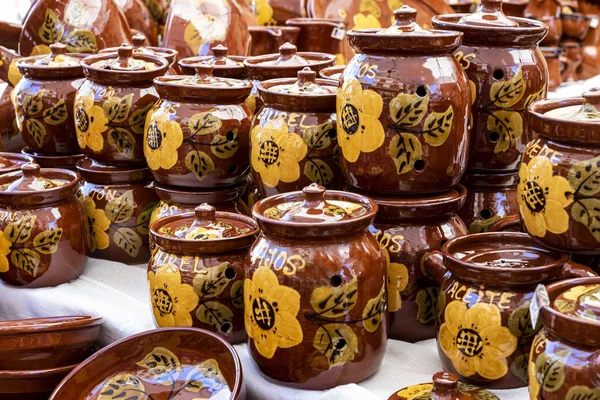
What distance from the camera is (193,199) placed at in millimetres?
1337

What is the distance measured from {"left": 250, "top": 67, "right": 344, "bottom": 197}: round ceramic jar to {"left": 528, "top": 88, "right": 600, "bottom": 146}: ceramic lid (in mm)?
319

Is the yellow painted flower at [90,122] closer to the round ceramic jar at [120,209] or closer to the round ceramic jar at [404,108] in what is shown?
the round ceramic jar at [120,209]

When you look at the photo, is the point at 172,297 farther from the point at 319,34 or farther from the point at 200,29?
the point at 319,34

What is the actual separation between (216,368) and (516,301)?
405mm

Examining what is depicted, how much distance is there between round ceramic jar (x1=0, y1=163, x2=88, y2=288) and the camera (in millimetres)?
1340

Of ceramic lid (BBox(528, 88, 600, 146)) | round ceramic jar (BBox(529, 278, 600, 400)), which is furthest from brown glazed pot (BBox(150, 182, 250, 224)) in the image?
round ceramic jar (BBox(529, 278, 600, 400))

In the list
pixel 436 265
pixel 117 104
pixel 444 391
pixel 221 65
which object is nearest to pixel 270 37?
pixel 221 65

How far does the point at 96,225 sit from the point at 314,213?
666 millimetres

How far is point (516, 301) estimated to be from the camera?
Result: 3.09ft

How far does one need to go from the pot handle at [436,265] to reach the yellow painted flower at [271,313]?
0.21 meters

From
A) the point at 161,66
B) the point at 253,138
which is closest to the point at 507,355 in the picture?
the point at 253,138

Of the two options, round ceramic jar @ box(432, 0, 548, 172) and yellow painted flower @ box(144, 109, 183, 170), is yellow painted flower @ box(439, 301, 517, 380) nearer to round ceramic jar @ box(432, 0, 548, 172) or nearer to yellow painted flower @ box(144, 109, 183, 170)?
round ceramic jar @ box(432, 0, 548, 172)

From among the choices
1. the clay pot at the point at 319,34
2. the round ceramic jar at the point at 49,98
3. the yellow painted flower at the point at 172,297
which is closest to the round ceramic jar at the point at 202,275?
the yellow painted flower at the point at 172,297

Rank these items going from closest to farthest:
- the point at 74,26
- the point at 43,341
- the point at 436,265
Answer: the point at 436,265 < the point at 43,341 < the point at 74,26
